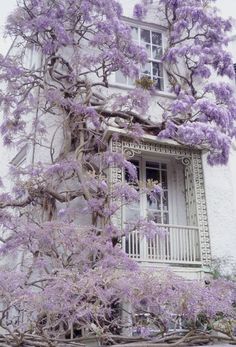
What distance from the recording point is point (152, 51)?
15.2 m

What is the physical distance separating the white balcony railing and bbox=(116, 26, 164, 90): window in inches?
184

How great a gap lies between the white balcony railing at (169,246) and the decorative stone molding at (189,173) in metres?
0.23

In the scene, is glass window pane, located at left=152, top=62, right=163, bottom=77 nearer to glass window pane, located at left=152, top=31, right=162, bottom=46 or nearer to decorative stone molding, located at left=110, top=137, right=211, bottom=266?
glass window pane, located at left=152, top=31, right=162, bottom=46

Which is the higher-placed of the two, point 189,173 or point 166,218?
point 189,173

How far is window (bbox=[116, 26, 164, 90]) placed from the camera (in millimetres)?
14781

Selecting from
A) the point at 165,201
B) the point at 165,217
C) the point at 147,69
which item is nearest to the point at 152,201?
the point at 165,201

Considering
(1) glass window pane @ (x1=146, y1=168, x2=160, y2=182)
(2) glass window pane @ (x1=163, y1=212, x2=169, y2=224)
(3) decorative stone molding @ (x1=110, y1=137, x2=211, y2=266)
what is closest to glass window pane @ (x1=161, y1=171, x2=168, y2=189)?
(1) glass window pane @ (x1=146, y1=168, x2=160, y2=182)

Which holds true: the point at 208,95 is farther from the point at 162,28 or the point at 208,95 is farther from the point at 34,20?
the point at 34,20

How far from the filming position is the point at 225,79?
15.8 meters

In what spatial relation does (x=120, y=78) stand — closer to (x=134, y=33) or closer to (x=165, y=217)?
(x=134, y=33)

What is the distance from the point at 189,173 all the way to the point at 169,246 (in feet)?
7.48

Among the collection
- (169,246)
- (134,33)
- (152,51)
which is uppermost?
(134,33)

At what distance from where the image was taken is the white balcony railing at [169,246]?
39.0ft

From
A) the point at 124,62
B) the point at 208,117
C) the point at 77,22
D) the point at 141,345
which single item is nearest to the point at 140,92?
the point at 124,62
